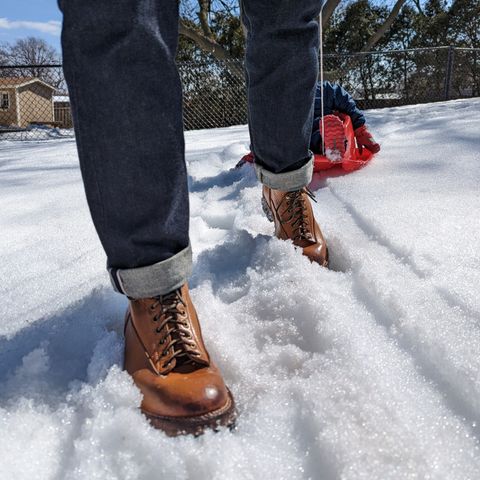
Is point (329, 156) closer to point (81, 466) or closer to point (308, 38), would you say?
point (308, 38)

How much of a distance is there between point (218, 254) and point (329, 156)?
0.90 m

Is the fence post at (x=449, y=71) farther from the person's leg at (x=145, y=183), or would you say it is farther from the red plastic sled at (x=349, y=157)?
the person's leg at (x=145, y=183)

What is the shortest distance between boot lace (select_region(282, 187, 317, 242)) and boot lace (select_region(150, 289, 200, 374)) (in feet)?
1.28

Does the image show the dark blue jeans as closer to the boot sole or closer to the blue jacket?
the boot sole

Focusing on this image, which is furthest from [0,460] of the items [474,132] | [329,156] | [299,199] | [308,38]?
[474,132]

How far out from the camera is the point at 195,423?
0.61 meters

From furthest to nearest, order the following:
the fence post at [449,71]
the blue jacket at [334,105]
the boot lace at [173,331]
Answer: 1. the fence post at [449,71]
2. the blue jacket at [334,105]
3. the boot lace at [173,331]

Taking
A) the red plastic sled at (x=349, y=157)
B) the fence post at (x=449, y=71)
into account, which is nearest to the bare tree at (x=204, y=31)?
the fence post at (x=449, y=71)

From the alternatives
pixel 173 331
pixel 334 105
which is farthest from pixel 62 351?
pixel 334 105

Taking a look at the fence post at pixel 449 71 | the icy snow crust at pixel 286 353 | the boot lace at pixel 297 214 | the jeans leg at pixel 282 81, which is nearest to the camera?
the icy snow crust at pixel 286 353

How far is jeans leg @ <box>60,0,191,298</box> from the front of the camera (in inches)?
24.6

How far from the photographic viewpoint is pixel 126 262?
2.30ft

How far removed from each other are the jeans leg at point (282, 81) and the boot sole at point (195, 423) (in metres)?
0.57

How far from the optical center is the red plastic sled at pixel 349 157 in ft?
5.98
